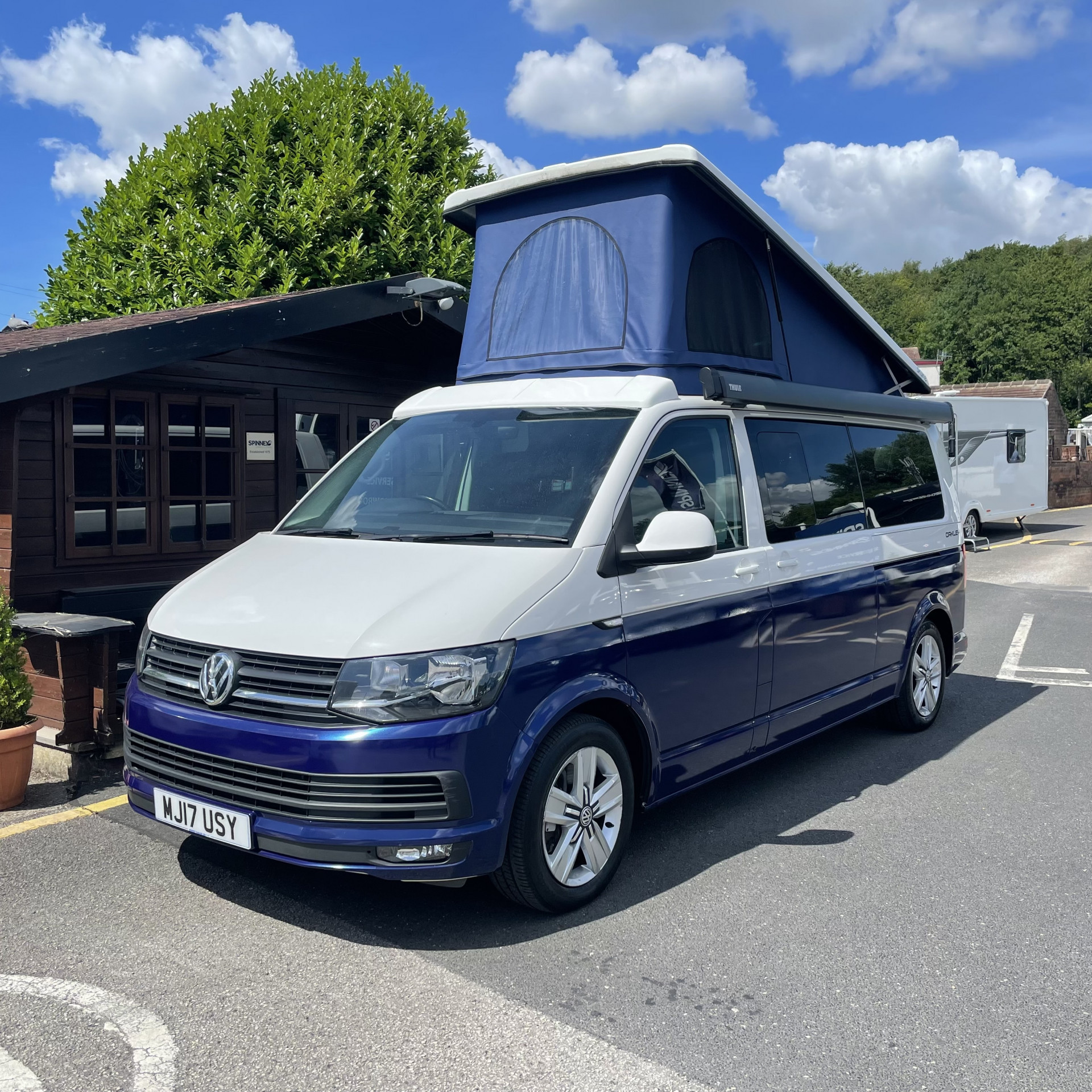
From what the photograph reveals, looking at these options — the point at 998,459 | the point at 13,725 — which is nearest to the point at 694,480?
the point at 13,725

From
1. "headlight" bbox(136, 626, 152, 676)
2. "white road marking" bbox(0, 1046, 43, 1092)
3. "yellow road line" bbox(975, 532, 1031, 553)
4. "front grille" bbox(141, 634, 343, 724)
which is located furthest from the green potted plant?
"yellow road line" bbox(975, 532, 1031, 553)

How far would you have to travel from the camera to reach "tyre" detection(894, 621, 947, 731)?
6891 mm

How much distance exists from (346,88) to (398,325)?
9528 mm

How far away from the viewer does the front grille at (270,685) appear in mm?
3686

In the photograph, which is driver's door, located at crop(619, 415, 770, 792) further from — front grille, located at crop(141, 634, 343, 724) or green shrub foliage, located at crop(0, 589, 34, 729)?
green shrub foliage, located at crop(0, 589, 34, 729)

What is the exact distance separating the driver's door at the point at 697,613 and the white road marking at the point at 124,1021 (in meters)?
2.08

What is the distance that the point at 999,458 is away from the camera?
73.9 feet

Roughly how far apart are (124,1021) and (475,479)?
8.16ft

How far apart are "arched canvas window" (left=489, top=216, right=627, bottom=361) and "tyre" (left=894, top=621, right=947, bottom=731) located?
9.79ft

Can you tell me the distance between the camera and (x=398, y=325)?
10266 millimetres

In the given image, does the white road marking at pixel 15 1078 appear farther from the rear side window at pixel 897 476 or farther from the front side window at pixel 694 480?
the rear side window at pixel 897 476

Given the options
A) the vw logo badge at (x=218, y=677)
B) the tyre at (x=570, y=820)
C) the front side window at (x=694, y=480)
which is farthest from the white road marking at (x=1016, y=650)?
the vw logo badge at (x=218, y=677)

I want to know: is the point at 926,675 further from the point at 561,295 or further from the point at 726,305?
the point at 561,295

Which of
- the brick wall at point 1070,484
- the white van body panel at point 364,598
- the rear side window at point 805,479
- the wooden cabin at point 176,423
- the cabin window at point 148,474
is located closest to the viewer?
the white van body panel at point 364,598
